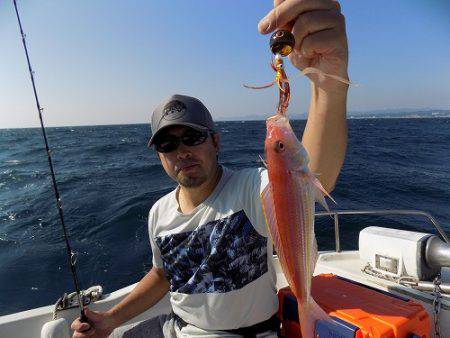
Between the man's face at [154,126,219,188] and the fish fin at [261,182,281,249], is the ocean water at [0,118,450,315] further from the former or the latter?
the fish fin at [261,182,281,249]

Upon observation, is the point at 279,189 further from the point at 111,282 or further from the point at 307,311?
the point at 111,282

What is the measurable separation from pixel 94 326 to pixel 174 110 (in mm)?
1808

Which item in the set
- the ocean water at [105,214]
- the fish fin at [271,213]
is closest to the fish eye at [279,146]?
the fish fin at [271,213]

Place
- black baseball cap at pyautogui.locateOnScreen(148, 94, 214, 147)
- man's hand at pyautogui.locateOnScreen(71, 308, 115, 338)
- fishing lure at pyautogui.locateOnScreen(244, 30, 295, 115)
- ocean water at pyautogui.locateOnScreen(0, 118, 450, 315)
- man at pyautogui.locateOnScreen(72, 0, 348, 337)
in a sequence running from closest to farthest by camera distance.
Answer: fishing lure at pyautogui.locateOnScreen(244, 30, 295, 115) → man at pyautogui.locateOnScreen(72, 0, 348, 337) → black baseball cap at pyautogui.locateOnScreen(148, 94, 214, 147) → man's hand at pyautogui.locateOnScreen(71, 308, 115, 338) → ocean water at pyautogui.locateOnScreen(0, 118, 450, 315)

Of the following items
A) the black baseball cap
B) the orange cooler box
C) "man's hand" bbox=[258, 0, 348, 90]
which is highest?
"man's hand" bbox=[258, 0, 348, 90]

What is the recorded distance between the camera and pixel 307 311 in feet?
5.35

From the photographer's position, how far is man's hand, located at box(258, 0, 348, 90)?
1551 mm

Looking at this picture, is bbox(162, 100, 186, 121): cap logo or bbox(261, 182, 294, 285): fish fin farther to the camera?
bbox(162, 100, 186, 121): cap logo

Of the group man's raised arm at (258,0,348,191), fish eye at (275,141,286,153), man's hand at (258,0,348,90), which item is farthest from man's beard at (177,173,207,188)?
man's hand at (258,0,348,90)

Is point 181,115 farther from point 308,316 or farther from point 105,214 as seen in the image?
point 105,214

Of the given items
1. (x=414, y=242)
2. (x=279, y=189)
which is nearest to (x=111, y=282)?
(x=414, y=242)

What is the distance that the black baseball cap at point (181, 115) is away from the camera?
231 cm

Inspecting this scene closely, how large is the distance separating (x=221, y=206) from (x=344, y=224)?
7.50 m

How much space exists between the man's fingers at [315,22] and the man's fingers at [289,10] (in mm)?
25
